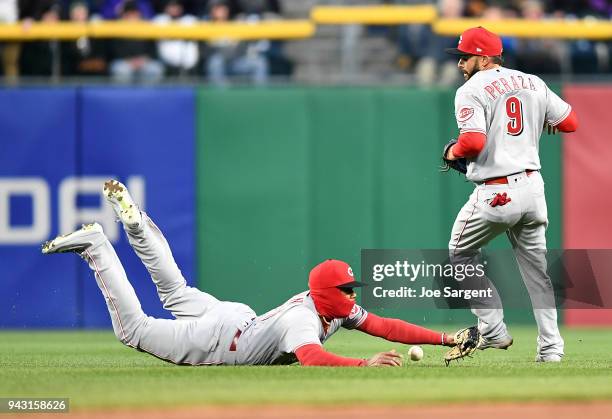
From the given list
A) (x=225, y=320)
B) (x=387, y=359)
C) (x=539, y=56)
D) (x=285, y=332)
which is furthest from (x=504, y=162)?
(x=539, y=56)

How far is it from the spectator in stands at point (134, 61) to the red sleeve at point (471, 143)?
5722mm

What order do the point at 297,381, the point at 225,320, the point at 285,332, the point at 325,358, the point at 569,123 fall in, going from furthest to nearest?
the point at 569,123
the point at 225,320
the point at 285,332
the point at 325,358
the point at 297,381

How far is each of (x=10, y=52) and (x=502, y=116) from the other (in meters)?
6.77

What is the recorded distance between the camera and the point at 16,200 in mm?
12797

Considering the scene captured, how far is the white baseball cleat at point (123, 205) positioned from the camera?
8.30m

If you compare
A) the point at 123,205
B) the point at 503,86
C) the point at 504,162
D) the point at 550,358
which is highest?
the point at 503,86

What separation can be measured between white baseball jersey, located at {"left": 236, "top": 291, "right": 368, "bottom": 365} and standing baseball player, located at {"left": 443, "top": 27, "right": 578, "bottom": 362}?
43.9 inches

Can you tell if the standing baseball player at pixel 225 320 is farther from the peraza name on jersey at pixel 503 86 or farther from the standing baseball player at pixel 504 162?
the peraza name on jersey at pixel 503 86

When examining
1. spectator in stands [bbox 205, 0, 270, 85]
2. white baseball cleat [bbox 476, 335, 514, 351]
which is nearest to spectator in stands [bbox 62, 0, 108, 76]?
spectator in stands [bbox 205, 0, 270, 85]

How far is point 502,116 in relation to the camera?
328 inches

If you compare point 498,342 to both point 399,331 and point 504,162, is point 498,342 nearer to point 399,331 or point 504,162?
point 399,331

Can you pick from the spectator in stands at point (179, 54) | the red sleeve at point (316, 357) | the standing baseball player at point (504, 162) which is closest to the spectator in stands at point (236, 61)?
the spectator in stands at point (179, 54)

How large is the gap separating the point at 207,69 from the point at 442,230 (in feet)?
9.92

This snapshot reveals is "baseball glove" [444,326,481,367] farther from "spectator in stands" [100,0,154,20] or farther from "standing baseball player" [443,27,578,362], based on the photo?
"spectator in stands" [100,0,154,20]
